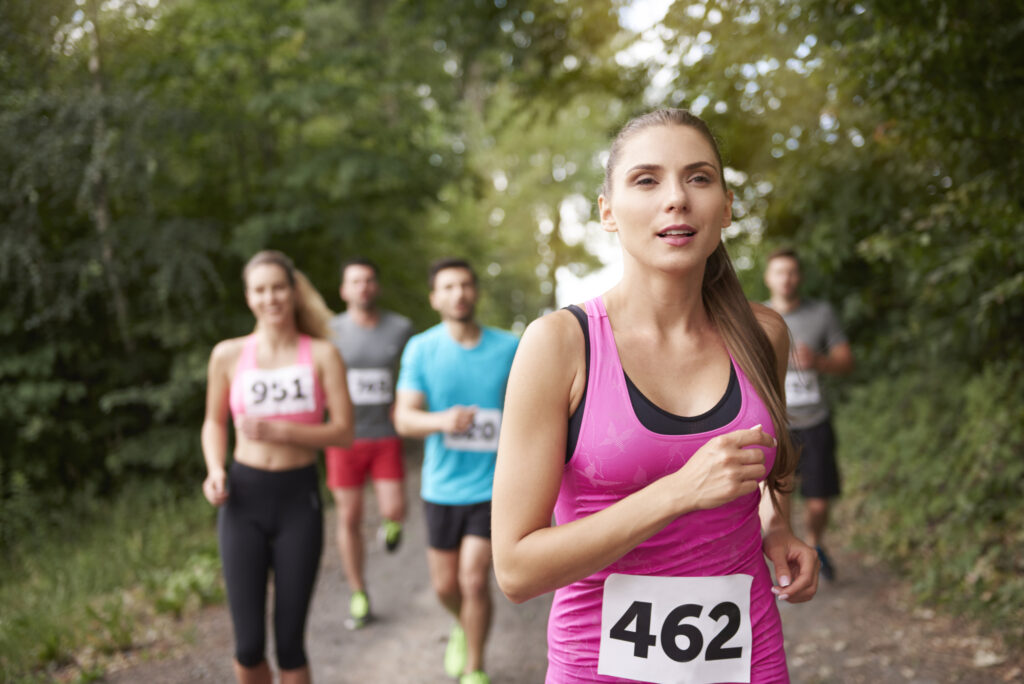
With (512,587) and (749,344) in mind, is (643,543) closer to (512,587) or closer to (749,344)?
(512,587)

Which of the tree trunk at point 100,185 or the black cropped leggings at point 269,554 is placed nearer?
the black cropped leggings at point 269,554

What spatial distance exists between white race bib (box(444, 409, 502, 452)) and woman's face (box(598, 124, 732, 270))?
2.92 metres

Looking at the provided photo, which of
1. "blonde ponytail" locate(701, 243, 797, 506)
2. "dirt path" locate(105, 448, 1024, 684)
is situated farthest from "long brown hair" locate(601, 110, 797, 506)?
"dirt path" locate(105, 448, 1024, 684)

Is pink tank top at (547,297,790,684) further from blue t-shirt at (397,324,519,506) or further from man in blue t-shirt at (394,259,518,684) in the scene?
blue t-shirt at (397,324,519,506)

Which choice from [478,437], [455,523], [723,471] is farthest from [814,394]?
[723,471]

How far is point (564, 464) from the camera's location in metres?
1.62

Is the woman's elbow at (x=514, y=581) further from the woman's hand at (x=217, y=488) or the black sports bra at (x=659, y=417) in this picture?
the woman's hand at (x=217, y=488)

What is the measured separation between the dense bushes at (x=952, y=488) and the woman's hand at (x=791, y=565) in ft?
11.2

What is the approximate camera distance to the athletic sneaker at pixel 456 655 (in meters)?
4.57

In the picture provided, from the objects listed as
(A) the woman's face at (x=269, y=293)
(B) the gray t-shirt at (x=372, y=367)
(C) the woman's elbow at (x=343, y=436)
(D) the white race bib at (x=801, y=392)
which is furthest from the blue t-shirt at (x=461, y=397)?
(D) the white race bib at (x=801, y=392)

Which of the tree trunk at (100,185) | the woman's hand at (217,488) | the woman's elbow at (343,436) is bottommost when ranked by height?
the woman's hand at (217,488)

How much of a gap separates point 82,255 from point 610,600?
28.3 feet

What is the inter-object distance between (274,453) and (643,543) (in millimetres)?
2510

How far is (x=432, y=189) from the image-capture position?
1056 cm
